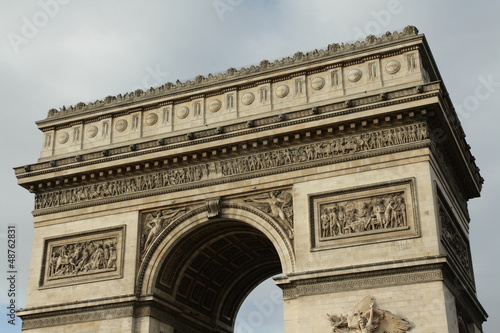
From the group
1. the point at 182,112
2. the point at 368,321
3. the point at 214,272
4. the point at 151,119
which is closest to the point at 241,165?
the point at 182,112

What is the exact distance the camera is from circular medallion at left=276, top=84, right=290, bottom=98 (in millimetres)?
23819

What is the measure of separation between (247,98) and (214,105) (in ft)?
3.85

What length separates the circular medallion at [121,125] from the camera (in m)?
25.6

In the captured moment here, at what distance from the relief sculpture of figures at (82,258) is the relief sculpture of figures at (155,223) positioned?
1.08 metres

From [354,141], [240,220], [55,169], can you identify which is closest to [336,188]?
[354,141]

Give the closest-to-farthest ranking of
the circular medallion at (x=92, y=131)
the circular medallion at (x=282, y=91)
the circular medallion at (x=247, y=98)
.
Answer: the circular medallion at (x=282, y=91), the circular medallion at (x=247, y=98), the circular medallion at (x=92, y=131)

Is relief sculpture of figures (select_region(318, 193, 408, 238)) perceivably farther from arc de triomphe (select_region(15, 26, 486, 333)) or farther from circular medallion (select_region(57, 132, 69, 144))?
circular medallion (select_region(57, 132, 69, 144))

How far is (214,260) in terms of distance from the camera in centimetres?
2569

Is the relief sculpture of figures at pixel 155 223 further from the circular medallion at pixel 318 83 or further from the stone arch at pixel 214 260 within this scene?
the circular medallion at pixel 318 83

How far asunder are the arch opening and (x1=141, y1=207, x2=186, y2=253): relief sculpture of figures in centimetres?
73

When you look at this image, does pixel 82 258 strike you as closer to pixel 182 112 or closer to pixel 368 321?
pixel 182 112

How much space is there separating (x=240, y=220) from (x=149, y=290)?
358cm

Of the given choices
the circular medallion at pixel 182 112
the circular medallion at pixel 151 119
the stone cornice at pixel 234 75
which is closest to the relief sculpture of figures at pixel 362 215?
the stone cornice at pixel 234 75

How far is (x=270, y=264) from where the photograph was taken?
2756 cm
